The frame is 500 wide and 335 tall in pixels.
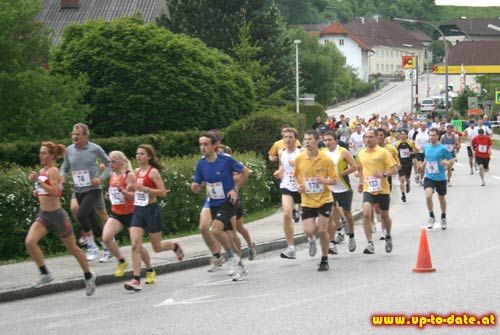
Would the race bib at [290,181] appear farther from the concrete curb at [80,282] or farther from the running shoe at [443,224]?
the running shoe at [443,224]

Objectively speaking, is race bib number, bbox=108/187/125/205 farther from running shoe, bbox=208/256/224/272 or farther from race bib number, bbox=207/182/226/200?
running shoe, bbox=208/256/224/272

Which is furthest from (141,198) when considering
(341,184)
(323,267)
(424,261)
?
(341,184)

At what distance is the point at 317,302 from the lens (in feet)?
38.3

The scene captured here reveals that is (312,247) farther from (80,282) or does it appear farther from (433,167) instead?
(433,167)

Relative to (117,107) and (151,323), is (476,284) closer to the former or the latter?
(151,323)

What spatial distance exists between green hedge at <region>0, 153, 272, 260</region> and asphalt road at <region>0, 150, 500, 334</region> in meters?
2.86

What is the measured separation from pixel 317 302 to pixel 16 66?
70.5ft

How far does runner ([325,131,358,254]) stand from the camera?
16781 millimetres

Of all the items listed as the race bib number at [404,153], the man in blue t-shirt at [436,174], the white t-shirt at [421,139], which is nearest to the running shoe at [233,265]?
the man in blue t-shirt at [436,174]

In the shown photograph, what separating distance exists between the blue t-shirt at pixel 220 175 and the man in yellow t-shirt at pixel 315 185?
3.54ft

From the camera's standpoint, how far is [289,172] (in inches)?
698

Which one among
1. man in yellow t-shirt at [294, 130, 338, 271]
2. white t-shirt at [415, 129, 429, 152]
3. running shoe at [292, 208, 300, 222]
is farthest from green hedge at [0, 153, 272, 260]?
white t-shirt at [415, 129, 429, 152]

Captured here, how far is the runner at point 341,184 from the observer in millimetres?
16781

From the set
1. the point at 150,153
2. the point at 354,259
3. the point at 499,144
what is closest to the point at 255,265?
the point at 354,259
